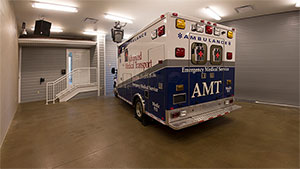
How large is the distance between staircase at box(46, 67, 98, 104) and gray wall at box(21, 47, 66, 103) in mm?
516

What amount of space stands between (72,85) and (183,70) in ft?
24.0

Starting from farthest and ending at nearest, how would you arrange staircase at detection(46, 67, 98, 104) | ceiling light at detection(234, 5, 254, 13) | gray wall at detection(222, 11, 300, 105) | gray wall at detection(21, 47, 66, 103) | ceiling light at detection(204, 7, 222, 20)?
gray wall at detection(21, 47, 66, 103) → staircase at detection(46, 67, 98, 104) → gray wall at detection(222, 11, 300, 105) → ceiling light at detection(204, 7, 222, 20) → ceiling light at detection(234, 5, 254, 13)

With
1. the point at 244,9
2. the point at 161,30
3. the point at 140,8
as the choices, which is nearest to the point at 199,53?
the point at 161,30

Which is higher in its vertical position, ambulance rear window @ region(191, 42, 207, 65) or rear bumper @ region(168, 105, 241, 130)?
ambulance rear window @ region(191, 42, 207, 65)

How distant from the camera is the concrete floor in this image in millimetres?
2578

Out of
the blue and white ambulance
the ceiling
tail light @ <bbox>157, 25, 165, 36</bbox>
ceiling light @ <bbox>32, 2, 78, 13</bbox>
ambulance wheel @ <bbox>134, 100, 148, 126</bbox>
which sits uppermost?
the ceiling

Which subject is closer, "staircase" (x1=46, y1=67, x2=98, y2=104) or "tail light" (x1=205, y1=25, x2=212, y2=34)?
"tail light" (x1=205, y1=25, x2=212, y2=34)

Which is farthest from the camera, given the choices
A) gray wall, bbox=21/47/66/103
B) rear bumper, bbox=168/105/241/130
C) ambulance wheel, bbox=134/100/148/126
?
gray wall, bbox=21/47/66/103

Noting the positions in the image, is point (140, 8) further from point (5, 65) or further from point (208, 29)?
point (5, 65)

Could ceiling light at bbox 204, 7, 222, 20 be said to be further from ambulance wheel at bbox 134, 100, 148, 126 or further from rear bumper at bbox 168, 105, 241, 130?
ambulance wheel at bbox 134, 100, 148, 126

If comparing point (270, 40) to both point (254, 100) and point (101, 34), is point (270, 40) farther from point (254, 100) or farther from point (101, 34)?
point (101, 34)

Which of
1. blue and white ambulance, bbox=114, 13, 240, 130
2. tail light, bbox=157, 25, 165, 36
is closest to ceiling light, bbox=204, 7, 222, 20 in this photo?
blue and white ambulance, bbox=114, 13, 240, 130

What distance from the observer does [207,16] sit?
6.43 m

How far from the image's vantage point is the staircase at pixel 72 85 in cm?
790
